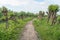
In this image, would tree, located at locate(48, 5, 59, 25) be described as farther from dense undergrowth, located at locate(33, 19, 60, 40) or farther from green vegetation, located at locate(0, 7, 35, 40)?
green vegetation, located at locate(0, 7, 35, 40)

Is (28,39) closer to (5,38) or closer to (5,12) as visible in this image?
(5,38)

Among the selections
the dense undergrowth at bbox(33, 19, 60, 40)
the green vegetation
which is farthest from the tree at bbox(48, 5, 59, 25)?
the green vegetation

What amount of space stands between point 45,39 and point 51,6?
19280 mm

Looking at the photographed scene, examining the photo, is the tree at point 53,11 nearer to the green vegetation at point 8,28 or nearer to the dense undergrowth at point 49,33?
the dense undergrowth at point 49,33

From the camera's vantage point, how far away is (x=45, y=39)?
781 inches

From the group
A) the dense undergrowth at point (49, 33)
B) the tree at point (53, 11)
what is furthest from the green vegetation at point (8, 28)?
the tree at point (53, 11)

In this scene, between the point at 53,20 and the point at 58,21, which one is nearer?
the point at 53,20

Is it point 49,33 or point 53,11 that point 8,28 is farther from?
point 53,11

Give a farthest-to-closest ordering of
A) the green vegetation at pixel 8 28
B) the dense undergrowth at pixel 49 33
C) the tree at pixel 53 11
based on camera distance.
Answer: the tree at pixel 53 11, the dense undergrowth at pixel 49 33, the green vegetation at pixel 8 28

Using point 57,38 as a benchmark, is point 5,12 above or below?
above

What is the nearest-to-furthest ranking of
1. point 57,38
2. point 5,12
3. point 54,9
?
point 57,38, point 5,12, point 54,9

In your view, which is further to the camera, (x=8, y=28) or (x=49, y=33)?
(x=8, y=28)

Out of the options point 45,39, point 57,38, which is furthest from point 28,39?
point 57,38

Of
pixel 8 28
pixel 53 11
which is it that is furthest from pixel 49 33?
pixel 53 11
